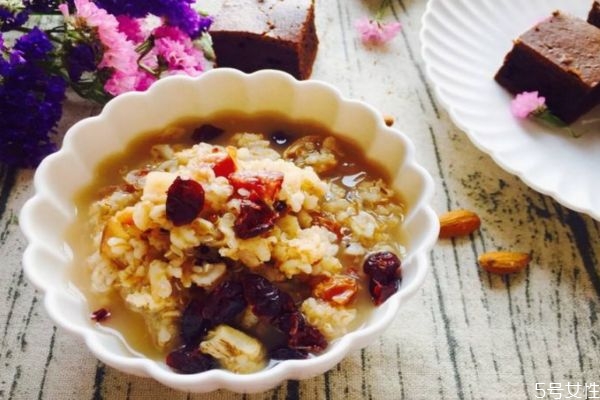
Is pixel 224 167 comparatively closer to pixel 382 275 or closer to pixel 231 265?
pixel 231 265

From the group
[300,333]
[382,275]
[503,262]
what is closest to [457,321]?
[503,262]

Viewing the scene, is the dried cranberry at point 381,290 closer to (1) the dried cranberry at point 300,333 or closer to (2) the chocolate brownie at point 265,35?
(1) the dried cranberry at point 300,333

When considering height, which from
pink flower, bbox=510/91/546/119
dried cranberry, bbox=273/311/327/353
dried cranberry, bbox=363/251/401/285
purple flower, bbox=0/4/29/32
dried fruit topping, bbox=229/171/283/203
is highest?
dried fruit topping, bbox=229/171/283/203

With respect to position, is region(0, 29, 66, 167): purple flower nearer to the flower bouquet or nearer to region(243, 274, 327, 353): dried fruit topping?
the flower bouquet

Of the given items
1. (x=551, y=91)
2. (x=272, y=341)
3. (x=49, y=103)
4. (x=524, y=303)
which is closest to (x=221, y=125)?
(x=49, y=103)

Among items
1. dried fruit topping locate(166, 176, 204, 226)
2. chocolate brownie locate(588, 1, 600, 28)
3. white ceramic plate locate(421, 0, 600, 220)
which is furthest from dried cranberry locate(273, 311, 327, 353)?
chocolate brownie locate(588, 1, 600, 28)

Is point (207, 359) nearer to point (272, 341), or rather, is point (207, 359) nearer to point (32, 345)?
point (272, 341)
